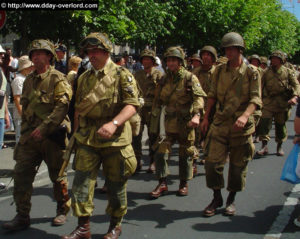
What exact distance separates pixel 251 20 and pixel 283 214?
19124 millimetres

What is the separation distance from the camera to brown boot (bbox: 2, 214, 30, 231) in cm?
439

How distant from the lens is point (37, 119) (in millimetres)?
4406

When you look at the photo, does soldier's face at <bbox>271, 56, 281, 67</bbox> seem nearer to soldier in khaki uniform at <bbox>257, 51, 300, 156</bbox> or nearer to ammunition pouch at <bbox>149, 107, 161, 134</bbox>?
soldier in khaki uniform at <bbox>257, 51, 300, 156</bbox>

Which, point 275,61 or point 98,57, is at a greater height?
point 275,61

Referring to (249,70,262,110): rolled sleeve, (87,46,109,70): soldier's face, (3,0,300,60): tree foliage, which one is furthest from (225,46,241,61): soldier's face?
(3,0,300,60): tree foliage

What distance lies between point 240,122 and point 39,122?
6.84ft

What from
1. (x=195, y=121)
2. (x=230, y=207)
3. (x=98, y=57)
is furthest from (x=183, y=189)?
(x=98, y=57)

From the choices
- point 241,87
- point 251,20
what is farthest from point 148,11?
point 251,20

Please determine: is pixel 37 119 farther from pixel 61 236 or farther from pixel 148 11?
pixel 148 11

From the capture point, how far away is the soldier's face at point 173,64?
5516 millimetres

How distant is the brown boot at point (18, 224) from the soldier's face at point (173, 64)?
2.51m

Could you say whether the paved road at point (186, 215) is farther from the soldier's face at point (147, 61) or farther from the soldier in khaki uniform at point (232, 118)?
the soldier's face at point (147, 61)

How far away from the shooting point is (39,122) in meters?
4.39

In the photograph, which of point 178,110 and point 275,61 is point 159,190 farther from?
point 275,61
